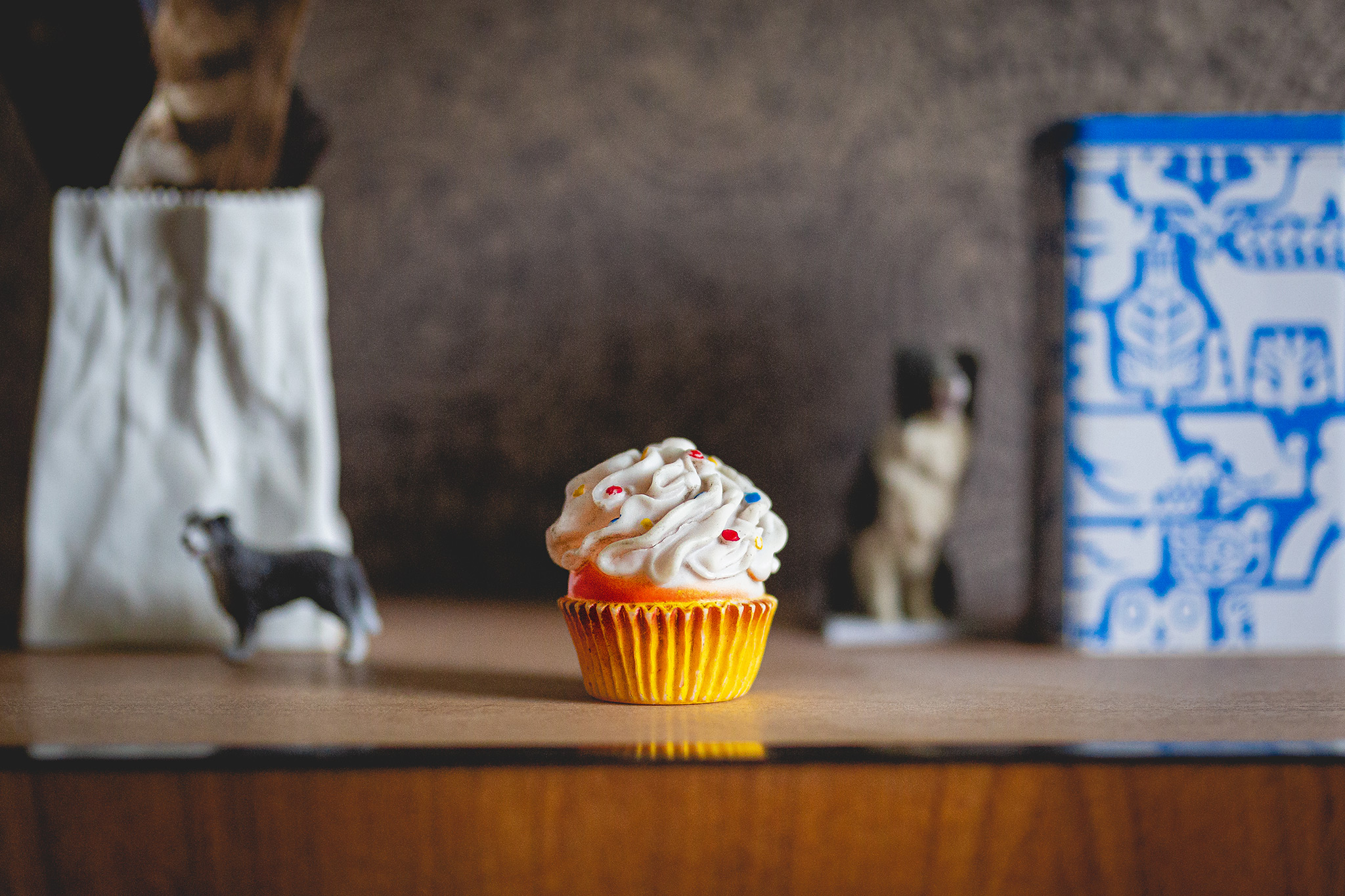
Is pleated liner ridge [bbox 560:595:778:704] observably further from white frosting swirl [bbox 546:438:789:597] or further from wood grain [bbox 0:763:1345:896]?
wood grain [bbox 0:763:1345:896]

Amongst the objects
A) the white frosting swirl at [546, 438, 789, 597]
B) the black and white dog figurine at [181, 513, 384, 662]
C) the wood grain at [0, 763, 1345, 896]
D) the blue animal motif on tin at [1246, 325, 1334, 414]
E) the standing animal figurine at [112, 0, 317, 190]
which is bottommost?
the wood grain at [0, 763, 1345, 896]

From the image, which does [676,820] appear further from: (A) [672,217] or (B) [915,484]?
(A) [672,217]

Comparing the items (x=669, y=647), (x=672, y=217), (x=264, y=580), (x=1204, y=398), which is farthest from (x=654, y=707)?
(x=672, y=217)

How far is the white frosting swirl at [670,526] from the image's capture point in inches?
19.4

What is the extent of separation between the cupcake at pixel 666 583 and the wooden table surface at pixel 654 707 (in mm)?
17

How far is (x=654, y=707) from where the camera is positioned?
0.50 metres

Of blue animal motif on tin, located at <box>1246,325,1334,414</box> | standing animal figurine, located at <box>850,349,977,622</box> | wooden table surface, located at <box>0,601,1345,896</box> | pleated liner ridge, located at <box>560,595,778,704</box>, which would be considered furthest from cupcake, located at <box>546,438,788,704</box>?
blue animal motif on tin, located at <box>1246,325,1334,414</box>

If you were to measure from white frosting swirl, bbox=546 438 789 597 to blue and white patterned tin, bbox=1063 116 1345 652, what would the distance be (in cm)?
26

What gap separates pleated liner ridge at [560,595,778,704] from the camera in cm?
49

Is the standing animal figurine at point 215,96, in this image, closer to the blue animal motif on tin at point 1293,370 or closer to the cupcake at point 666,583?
the cupcake at point 666,583

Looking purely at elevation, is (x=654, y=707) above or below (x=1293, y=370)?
below

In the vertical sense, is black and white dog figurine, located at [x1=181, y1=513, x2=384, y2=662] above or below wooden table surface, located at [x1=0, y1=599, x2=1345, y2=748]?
above

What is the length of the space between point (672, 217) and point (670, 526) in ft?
1.65

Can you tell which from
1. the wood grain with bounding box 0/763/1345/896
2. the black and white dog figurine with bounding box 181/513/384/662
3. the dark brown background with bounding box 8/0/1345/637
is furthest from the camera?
the dark brown background with bounding box 8/0/1345/637
